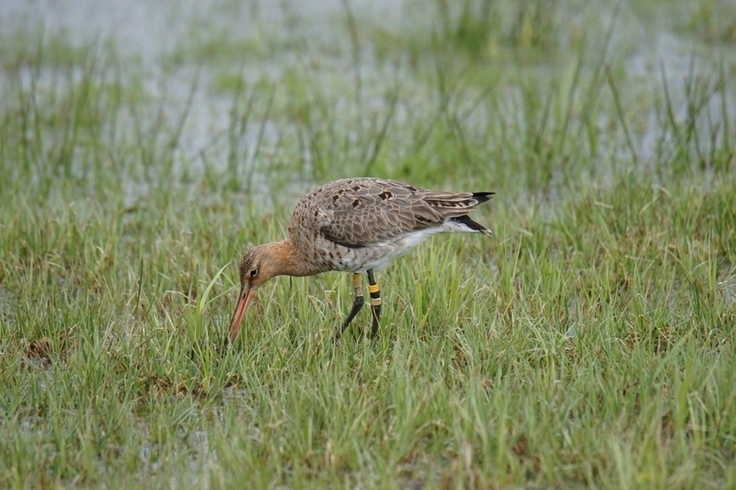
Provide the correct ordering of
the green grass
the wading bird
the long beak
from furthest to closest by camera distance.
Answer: the wading bird < the long beak < the green grass

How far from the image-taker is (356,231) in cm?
549

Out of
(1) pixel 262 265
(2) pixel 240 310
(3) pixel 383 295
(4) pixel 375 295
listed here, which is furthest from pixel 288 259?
(3) pixel 383 295

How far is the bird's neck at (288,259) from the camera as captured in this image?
560cm

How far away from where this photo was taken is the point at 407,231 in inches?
219

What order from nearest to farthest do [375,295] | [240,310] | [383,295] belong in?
[240,310] → [375,295] → [383,295]

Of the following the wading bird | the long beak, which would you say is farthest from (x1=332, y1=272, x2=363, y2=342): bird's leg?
the long beak

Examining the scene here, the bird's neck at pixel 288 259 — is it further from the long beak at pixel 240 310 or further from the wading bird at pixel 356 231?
the long beak at pixel 240 310

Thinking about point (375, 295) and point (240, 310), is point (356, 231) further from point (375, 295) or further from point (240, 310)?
point (240, 310)

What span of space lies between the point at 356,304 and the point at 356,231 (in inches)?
16.0

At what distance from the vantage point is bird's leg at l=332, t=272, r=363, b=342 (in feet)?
18.2

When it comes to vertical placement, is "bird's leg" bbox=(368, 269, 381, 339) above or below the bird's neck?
below

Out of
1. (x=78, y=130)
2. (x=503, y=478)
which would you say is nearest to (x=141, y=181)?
(x=78, y=130)

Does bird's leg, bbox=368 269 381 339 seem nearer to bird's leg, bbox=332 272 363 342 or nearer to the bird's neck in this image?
bird's leg, bbox=332 272 363 342

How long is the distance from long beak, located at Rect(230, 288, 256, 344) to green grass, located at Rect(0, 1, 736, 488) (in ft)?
0.25
